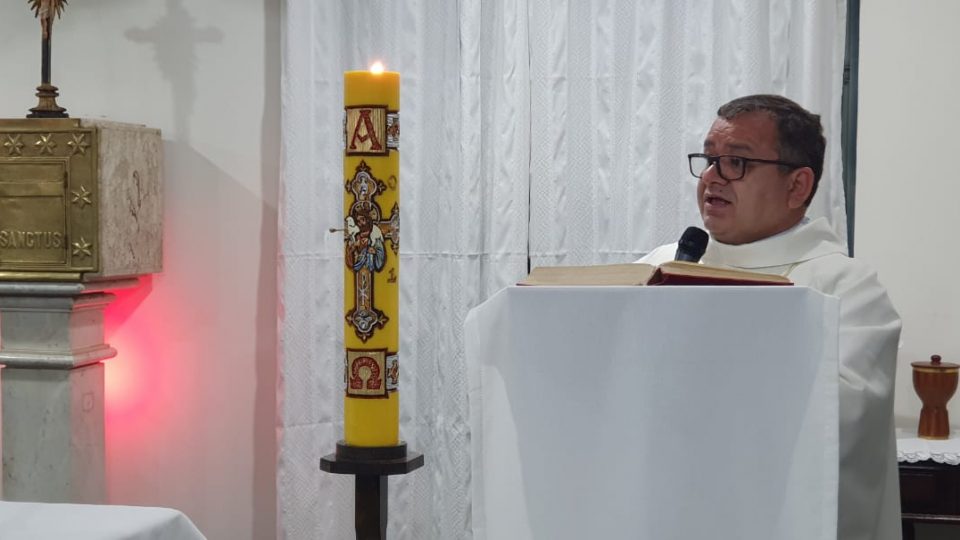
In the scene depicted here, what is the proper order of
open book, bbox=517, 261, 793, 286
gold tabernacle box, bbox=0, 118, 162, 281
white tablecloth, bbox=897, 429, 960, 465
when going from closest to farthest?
open book, bbox=517, 261, 793, 286, white tablecloth, bbox=897, 429, 960, 465, gold tabernacle box, bbox=0, 118, 162, 281

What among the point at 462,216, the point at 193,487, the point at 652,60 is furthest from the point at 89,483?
the point at 652,60

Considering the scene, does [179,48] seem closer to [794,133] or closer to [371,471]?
[794,133]

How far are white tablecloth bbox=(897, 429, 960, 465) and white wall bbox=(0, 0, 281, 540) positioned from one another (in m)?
1.88

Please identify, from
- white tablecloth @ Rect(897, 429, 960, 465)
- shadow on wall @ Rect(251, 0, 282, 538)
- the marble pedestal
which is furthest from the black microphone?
the marble pedestal

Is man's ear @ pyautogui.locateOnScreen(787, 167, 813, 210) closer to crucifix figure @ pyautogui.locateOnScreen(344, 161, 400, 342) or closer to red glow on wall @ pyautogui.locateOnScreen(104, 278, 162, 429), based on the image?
crucifix figure @ pyautogui.locateOnScreen(344, 161, 400, 342)

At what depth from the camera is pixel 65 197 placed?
135 inches

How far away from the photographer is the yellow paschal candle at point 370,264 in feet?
6.09

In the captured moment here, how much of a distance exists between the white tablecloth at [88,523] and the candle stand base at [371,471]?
261 mm

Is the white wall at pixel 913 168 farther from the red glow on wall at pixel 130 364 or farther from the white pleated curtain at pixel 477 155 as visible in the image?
the red glow on wall at pixel 130 364

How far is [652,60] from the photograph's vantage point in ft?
11.3

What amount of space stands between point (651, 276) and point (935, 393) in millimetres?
1709

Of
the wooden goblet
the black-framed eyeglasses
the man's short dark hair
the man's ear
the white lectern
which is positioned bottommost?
the wooden goblet

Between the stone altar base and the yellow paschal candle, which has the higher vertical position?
the yellow paschal candle

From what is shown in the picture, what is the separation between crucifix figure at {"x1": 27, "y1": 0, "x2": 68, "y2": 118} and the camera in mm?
3430
